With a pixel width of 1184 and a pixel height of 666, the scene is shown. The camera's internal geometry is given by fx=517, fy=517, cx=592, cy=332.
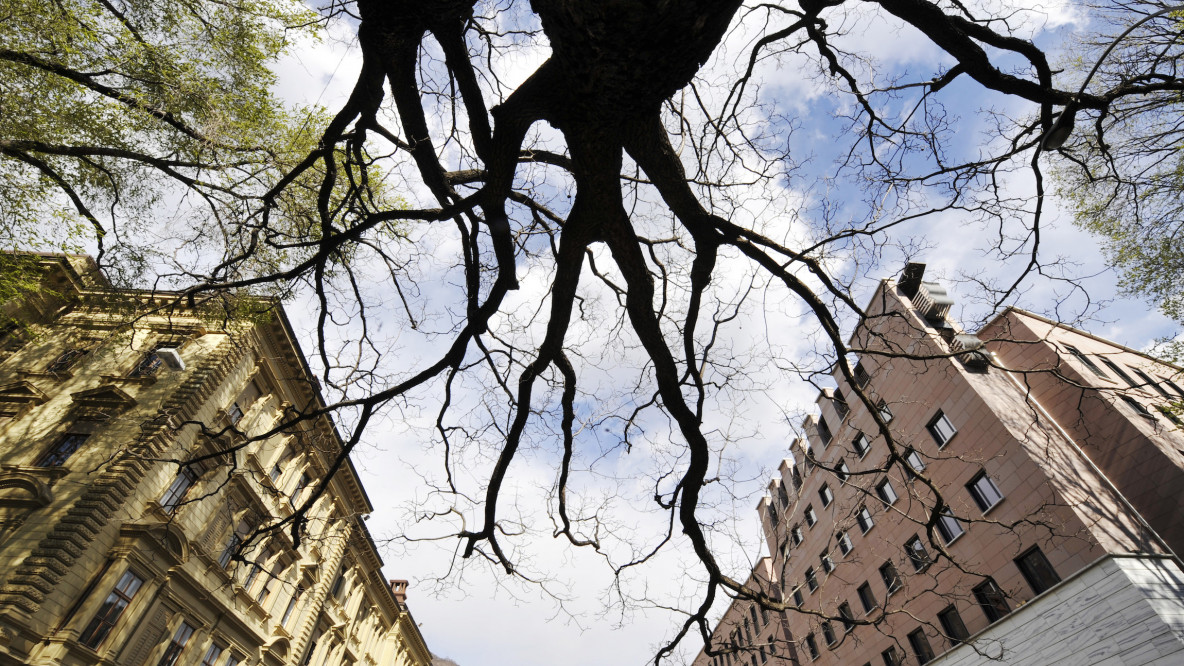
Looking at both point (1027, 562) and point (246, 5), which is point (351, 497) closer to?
point (246, 5)

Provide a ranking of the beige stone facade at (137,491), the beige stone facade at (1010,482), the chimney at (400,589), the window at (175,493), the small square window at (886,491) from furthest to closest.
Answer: the chimney at (400,589) → the small square window at (886,491) → the window at (175,493) → the beige stone facade at (1010,482) → the beige stone facade at (137,491)

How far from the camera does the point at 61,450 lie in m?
14.0

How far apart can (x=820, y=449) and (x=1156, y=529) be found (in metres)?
12.7

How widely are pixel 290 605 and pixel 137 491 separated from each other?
925 centimetres

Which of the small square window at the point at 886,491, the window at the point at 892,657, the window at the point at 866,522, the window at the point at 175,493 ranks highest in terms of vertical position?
the small square window at the point at 886,491

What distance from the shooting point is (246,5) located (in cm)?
828

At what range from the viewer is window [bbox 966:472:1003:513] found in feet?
52.4

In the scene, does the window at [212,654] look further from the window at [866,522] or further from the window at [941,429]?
the window at [941,429]

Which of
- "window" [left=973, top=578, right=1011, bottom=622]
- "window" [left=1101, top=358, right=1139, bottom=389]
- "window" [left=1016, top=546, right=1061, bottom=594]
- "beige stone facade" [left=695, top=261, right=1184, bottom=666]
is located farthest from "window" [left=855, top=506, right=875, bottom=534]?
"window" [left=1101, top=358, right=1139, bottom=389]

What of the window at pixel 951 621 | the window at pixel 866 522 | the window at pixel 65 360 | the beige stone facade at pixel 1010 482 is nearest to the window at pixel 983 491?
the beige stone facade at pixel 1010 482

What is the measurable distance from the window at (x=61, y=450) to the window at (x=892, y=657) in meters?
26.6

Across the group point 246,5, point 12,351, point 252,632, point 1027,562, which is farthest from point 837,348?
point 12,351

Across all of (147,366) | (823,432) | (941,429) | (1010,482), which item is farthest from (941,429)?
(147,366)

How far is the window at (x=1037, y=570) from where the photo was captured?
13.8 m
